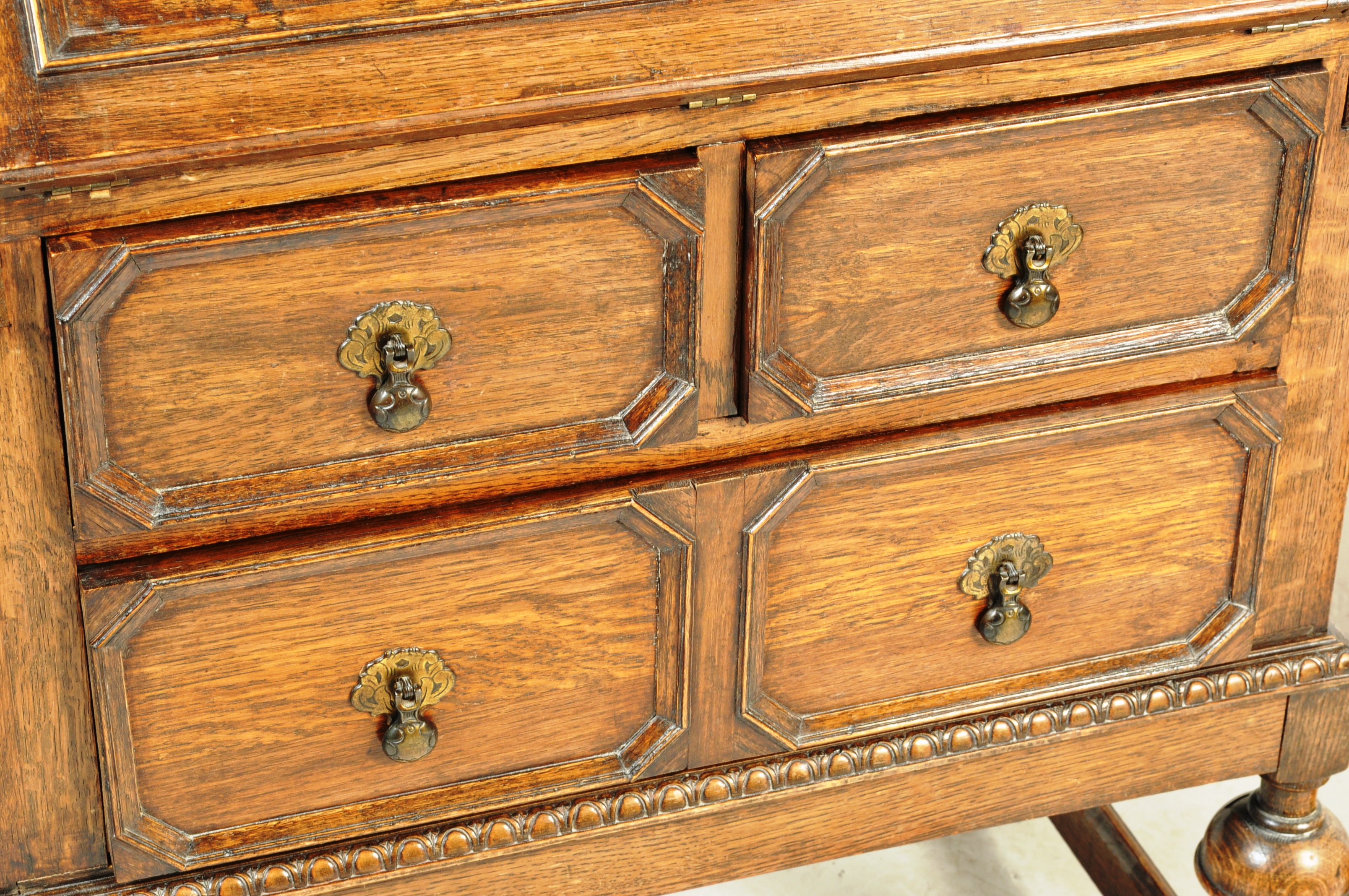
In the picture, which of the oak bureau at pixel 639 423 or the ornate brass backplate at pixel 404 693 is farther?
the ornate brass backplate at pixel 404 693

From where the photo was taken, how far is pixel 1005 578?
0.97 m

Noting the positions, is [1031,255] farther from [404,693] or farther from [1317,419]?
[404,693]

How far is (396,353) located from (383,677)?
19cm

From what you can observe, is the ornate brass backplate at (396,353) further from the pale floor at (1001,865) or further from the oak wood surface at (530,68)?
the pale floor at (1001,865)

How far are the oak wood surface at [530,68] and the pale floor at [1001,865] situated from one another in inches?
31.9

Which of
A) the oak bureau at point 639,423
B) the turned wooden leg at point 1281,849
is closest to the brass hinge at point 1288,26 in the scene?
the oak bureau at point 639,423

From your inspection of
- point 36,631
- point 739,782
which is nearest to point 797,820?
point 739,782

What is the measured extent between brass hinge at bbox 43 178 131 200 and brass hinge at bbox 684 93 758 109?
27 centimetres

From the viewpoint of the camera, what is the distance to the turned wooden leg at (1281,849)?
1.11 metres

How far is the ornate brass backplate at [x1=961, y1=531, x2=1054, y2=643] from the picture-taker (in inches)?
38.0

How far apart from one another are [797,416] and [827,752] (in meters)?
0.23

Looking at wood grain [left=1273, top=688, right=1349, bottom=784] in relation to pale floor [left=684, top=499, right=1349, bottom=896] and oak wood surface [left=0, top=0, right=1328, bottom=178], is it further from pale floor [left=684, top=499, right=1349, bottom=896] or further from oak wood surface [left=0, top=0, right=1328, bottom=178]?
oak wood surface [left=0, top=0, right=1328, bottom=178]

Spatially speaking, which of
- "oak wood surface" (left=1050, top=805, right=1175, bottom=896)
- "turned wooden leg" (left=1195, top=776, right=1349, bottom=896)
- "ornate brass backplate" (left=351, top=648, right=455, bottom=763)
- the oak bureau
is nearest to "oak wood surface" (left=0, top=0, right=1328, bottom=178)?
the oak bureau

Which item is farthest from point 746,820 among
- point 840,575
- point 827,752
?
point 840,575
